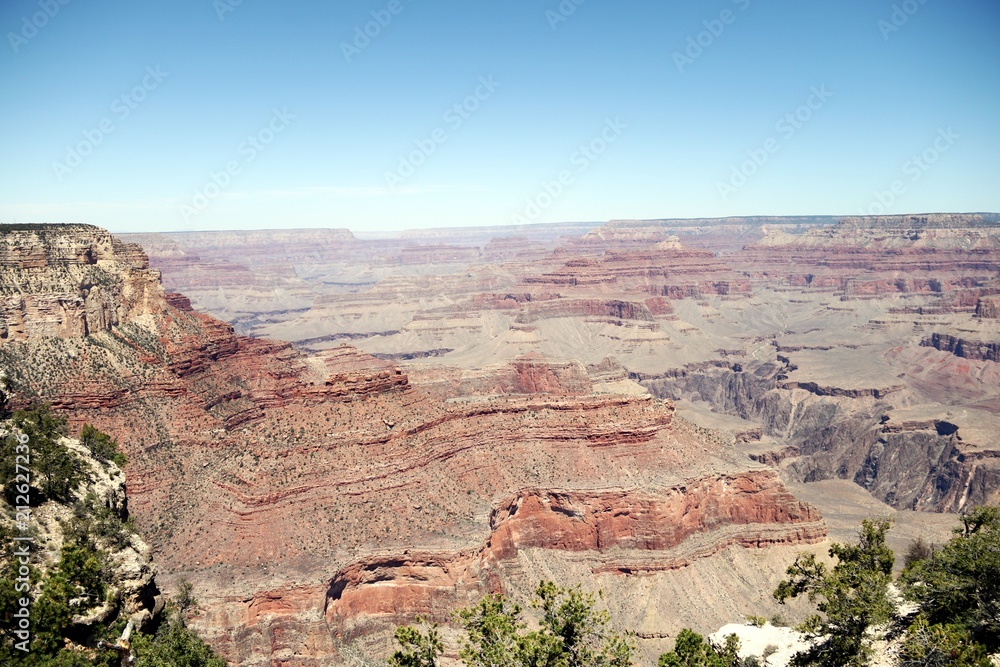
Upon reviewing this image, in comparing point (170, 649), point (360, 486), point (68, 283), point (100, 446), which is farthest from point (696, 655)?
point (68, 283)

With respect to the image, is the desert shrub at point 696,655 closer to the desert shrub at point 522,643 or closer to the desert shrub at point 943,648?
the desert shrub at point 522,643

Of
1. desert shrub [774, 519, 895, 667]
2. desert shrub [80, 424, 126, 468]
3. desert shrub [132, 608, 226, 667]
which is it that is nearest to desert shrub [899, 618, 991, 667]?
desert shrub [774, 519, 895, 667]

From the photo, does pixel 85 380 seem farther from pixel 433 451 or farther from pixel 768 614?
pixel 768 614

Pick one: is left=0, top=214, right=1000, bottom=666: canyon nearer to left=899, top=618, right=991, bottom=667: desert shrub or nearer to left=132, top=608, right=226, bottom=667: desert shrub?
left=132, top=608, right=226, bottom=667: desert shrub

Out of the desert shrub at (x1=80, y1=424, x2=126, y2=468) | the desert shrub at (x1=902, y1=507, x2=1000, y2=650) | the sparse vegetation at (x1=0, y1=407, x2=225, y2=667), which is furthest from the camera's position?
the desert shrub at (x1=80, y1=424, x2=126, y2=468)

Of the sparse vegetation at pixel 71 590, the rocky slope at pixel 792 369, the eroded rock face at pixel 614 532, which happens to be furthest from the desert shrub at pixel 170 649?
the rocky slope at pixel 792 369

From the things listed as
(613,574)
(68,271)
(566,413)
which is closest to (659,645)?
(613,574)

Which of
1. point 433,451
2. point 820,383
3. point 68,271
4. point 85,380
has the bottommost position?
point 820,383

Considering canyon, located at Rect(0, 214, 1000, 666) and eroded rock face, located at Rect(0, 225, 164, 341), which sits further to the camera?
eroded rock face, located at Rect(0, 225, 164, 341)
